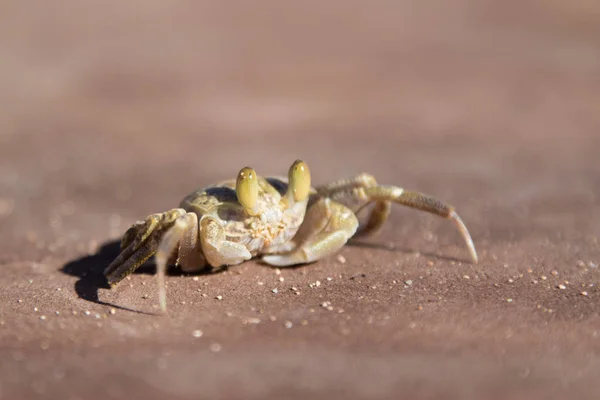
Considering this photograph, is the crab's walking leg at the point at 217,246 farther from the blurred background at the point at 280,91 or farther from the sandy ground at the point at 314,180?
the blurred background at the point at 280,91

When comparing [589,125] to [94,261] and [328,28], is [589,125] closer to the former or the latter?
[328,28]

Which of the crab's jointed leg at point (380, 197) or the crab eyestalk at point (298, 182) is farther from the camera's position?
the crab's jointed leg at point (380, 197)

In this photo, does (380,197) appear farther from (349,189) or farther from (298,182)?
(298,182)

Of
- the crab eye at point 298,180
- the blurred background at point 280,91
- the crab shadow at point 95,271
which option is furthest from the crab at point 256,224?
the blurred background at point 280,91

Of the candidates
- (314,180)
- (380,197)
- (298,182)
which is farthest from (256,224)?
(314,180)

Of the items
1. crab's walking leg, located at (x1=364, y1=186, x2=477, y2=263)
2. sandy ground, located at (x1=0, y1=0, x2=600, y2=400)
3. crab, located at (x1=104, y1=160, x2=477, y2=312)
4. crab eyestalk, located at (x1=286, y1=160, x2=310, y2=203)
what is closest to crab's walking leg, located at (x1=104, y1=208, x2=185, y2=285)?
crab, located at (x1=104, y1=160, x2=477, y2=312)

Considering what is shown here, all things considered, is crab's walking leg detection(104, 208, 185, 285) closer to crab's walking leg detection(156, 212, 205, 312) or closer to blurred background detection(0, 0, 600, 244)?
crab's walking leg detection(156, 212, 205, 312)

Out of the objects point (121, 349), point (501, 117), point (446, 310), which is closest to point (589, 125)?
point (501, 117)
